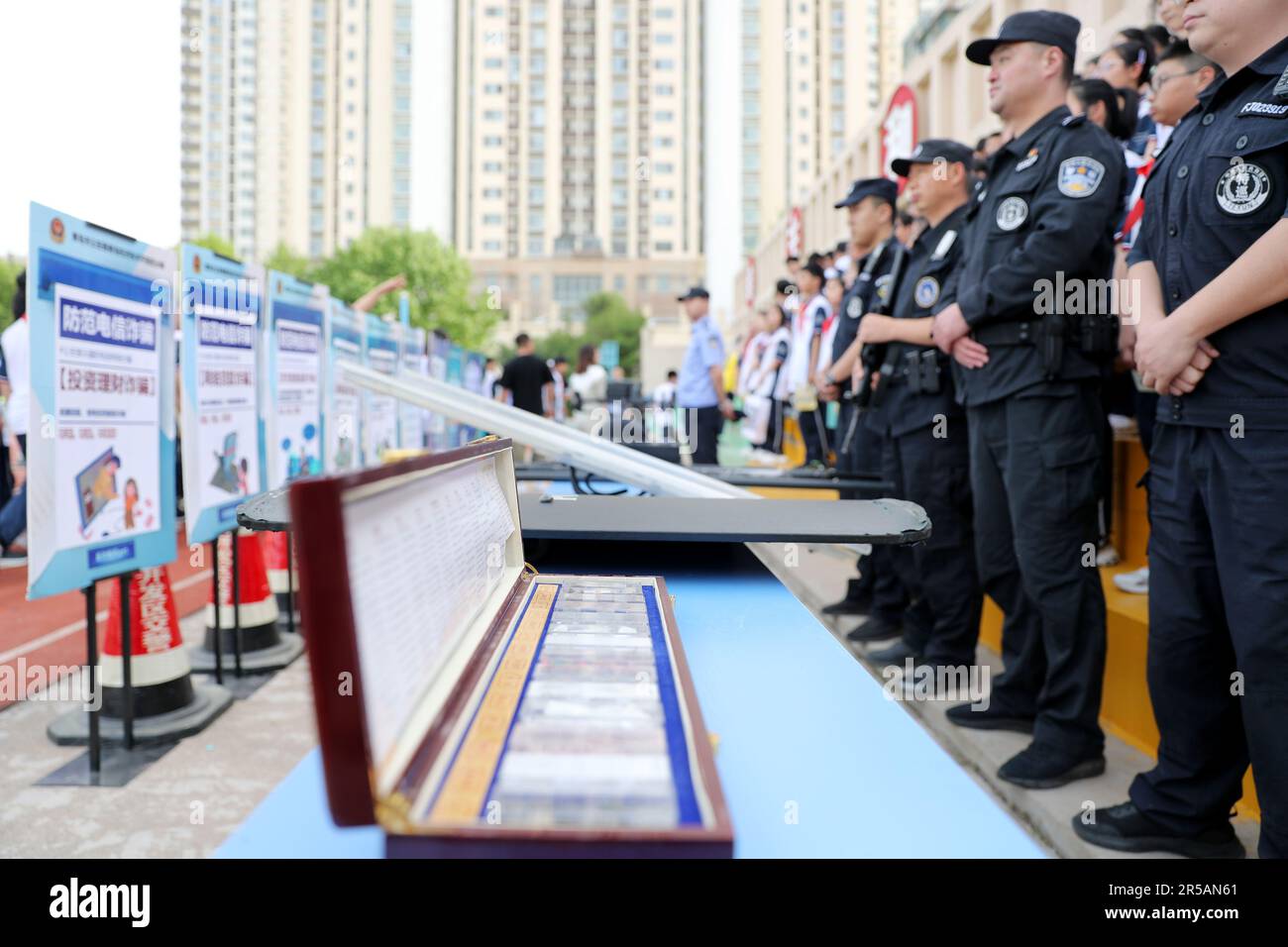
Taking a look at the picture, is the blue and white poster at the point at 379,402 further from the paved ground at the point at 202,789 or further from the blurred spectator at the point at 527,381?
the blurred spectator at the point at 527,381

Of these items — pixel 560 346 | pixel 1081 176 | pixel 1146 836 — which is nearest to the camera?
pixel 1146 836

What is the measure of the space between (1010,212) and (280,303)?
10.3 ft

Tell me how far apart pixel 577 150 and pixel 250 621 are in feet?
264

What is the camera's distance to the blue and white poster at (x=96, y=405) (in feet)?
8.09

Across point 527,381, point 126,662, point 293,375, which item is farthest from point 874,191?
point 527,381

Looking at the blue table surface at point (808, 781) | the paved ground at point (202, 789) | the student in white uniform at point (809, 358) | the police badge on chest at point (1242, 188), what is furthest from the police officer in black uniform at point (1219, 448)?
the student in white uniform at point (809, 358)

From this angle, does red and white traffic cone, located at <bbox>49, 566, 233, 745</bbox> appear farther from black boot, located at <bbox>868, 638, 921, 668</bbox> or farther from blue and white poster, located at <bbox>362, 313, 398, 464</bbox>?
blue and white poster, located at <bbox>362, 313, 398, 464</bbox>

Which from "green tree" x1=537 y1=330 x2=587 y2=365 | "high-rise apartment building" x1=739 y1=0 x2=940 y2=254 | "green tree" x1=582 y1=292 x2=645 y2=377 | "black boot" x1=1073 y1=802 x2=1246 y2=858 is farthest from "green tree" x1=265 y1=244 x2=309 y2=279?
"black boot" x1=1073 y1=802 x2=1246 y2=858

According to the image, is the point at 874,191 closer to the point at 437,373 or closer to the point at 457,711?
the point at 457,711

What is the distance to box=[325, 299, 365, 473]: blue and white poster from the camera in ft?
16.1

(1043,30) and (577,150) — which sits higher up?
(577,150)

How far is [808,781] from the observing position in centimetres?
77

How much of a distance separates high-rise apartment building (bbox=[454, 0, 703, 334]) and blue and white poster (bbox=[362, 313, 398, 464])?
7074cm

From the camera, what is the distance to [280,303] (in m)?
4.18
